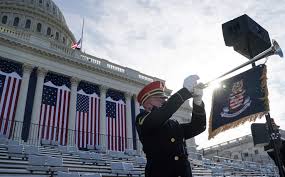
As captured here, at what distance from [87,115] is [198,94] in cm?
2101

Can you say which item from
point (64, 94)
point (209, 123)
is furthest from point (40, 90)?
point (209, 123)

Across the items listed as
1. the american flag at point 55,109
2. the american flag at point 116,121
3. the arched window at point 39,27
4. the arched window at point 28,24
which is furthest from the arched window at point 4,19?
the american flag at point 116,121

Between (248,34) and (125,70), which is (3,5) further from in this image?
(248,34)

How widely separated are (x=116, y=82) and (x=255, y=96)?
77.4 ft

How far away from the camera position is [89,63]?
25.8 m

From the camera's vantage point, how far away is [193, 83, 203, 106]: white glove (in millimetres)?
3048

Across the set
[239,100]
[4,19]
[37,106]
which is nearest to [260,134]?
[239,100]

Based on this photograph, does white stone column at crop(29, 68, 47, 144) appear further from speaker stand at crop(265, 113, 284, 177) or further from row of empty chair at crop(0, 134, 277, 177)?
speaker stand at crop(265, 113, 284, 177)

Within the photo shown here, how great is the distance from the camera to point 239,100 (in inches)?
163

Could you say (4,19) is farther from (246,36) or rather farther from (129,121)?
(246,36)

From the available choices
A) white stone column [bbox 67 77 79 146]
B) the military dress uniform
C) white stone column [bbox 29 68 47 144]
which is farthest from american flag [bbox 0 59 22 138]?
the military dress uniform

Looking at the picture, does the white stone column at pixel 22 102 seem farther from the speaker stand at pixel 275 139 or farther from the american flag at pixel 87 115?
the speaker stand at pixel 275 139

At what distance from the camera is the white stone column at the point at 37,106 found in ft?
63.3

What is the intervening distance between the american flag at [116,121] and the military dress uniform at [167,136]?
20.0 m
